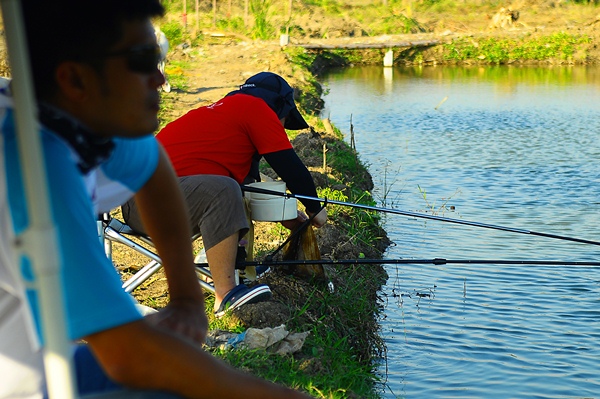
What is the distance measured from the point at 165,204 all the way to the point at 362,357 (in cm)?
377

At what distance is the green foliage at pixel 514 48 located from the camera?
32.6m

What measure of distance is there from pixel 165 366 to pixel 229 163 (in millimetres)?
3492

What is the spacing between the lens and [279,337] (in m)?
4.45

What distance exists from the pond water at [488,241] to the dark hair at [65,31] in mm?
4015

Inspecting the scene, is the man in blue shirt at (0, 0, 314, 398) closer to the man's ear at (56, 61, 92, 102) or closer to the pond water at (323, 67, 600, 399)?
the man's ear at (56, 61, 92, 102)

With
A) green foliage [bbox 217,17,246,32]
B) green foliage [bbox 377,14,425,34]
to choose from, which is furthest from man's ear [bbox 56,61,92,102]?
green foliage [bbox 377,14,425,34]

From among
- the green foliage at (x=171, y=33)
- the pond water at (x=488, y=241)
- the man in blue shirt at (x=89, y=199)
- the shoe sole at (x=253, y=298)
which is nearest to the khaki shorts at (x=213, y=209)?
the shoe sole at (x=253, y=298)

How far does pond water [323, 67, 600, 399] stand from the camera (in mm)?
5727

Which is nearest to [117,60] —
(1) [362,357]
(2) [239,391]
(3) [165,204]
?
(3) [165,204]

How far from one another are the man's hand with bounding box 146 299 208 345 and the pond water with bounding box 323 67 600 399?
3544 mm

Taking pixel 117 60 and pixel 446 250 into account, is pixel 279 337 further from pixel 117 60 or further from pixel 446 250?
pixel 446 250

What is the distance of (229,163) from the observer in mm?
4953

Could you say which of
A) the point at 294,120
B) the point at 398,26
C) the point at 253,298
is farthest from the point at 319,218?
the point at 398,26

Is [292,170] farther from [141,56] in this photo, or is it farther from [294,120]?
[141,56]
